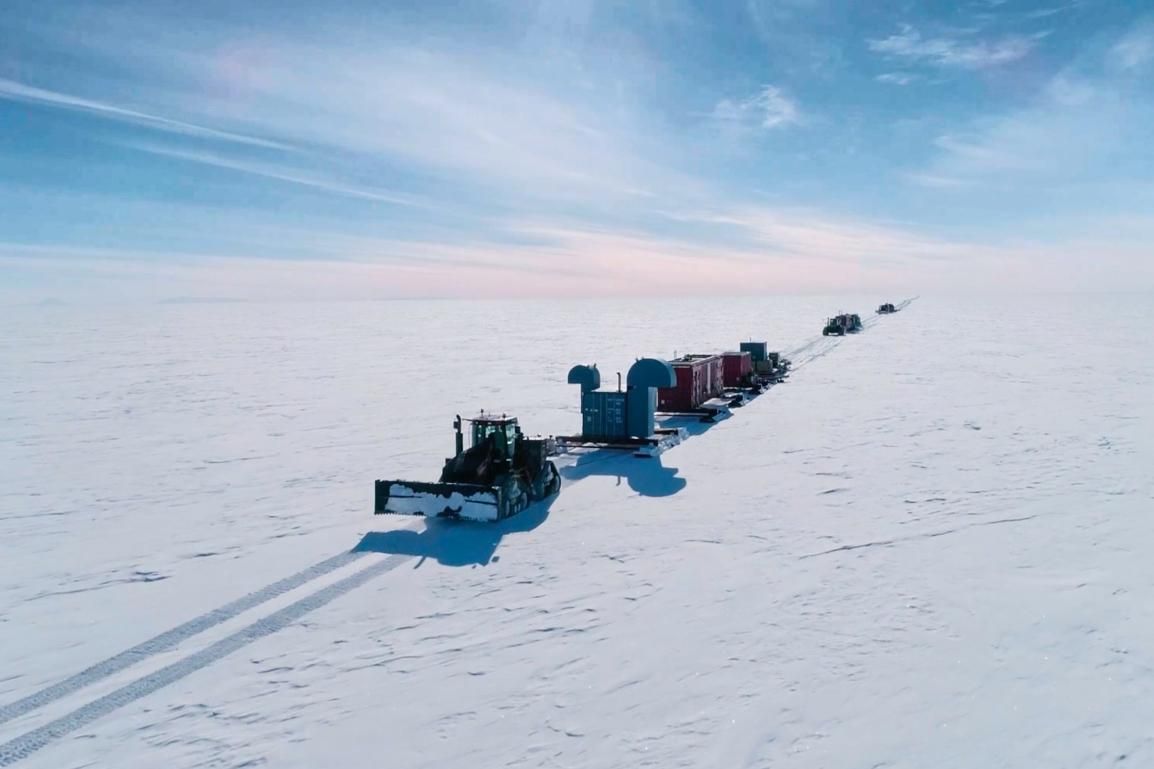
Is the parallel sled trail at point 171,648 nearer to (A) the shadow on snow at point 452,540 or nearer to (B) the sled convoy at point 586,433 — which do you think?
(A) the shadow on snow at point 452,540

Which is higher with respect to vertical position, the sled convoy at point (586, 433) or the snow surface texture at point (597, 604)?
the sled convoy at point (586, 433)

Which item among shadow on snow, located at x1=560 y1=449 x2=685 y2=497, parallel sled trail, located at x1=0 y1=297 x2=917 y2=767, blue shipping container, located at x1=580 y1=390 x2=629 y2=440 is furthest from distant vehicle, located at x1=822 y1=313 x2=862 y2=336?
parallel sled trail, located at x1=0 y1=297 x2=917 y2=767

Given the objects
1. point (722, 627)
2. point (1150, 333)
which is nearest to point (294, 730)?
point (722, 627)

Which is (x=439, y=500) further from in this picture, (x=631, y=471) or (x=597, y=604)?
(x=631, y=471)

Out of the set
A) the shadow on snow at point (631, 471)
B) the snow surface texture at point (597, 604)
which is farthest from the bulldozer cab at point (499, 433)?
the shadow on snow at point (631, 471)

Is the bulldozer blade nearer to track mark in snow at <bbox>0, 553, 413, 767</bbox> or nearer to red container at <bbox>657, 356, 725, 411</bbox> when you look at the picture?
track mark in snow at <bbox>0, 553, 413, 767</bbox>

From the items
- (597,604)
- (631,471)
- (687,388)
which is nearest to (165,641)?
(597,604)
